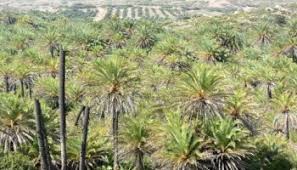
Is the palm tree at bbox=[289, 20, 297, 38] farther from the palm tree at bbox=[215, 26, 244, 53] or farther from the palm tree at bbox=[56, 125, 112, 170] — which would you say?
the palm tree at bbox=[56, 125, 112, 170]

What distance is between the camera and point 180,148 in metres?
33.8

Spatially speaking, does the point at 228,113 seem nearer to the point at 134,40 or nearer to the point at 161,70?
the point at 161,70

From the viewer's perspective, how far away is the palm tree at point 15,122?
39250mm

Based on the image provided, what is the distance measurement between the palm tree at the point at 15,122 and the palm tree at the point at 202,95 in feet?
41.5

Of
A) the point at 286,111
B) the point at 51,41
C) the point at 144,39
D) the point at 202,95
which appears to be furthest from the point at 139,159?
the point at 144,39

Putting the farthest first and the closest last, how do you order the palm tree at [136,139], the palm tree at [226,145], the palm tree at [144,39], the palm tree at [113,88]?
the palm tree at [144,39], the palm tree at [113,88], the palm tree at [136,139], the palm tree at [226,145]

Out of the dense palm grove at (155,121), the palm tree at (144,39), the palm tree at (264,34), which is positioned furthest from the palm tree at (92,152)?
the palm tree at (264,34)

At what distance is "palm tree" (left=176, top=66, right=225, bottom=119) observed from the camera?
116 feet

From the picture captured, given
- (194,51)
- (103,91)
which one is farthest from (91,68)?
(194,51)

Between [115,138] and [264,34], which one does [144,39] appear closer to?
[264,34]

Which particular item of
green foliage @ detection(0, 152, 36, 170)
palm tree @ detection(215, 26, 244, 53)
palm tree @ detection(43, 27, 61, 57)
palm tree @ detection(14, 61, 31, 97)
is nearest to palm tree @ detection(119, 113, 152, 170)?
green foliage @ detection(0, 152, 36, 170)

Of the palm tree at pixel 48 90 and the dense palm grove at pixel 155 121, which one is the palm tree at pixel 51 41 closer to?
the dense palm grove at pixel 155 121

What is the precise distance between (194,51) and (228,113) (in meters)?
39.4

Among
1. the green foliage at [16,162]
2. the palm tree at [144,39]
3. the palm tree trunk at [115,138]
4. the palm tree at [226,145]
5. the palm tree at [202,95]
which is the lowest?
the palm tree at [144,39]
